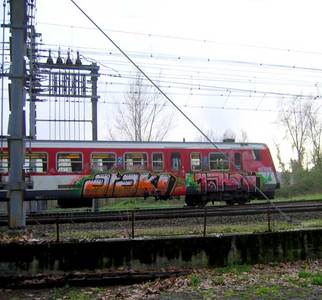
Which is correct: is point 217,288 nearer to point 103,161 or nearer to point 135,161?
point 103,161

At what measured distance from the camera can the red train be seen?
23203 mm

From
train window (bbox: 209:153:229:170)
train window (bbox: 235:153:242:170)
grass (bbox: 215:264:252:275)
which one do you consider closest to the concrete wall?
grass (bbox: 215:264:252:275)

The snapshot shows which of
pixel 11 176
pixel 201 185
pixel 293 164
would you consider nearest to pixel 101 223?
pixel 11 176

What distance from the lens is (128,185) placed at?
24.2 m

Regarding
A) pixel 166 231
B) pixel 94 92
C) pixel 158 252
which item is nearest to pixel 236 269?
pixel 158 252

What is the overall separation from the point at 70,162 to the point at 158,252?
533 inches

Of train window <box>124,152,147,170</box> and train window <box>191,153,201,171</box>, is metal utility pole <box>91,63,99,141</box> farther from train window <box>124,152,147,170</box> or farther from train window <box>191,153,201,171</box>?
train window <box>191,153,201,171</box>

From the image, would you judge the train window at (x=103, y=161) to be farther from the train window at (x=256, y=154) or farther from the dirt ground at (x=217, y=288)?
the dirt ground at (x=217, y=288)

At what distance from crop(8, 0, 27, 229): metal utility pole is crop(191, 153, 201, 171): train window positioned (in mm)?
14053

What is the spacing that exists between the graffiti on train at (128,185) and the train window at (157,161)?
13.1 inches

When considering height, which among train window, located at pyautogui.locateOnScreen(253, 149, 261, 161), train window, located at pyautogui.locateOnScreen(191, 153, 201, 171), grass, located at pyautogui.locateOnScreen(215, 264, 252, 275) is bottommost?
grass, located at pyautogui.locateOnScreen(215, 264, 252, 275)

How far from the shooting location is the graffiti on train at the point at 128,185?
23.8 metres

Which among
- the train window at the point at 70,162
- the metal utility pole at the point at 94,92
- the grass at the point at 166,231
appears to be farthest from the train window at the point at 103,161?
the grass at the point at 166,231

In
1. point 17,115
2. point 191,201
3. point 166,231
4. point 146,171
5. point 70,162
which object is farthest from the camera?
point 191,201
